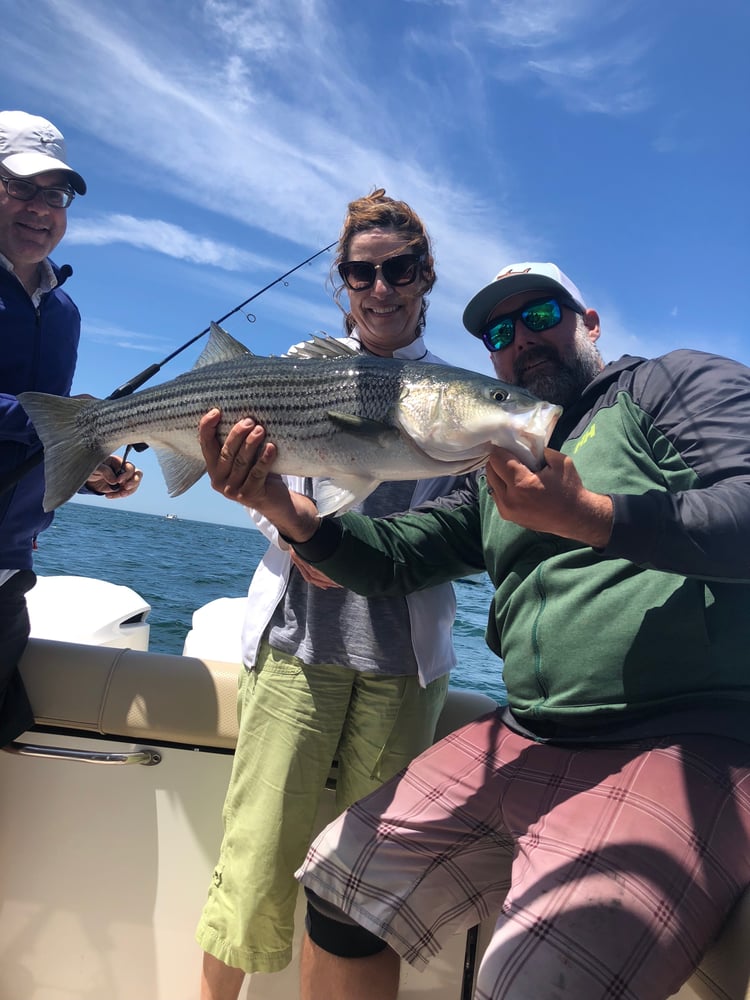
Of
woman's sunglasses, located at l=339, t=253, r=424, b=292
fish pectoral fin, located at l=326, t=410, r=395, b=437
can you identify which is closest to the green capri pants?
fish pectoral fin, located at l=326, t=410, r=395, b=437

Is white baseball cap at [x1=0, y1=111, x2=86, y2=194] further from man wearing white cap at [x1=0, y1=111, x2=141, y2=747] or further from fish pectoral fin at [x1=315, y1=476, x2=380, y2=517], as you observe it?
fish pectoral fin at [x1=315, y1=476, x2=380, y2=517]

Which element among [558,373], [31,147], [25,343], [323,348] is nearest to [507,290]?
[558,373]

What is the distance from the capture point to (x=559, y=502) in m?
2.06

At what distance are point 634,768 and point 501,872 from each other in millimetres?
723

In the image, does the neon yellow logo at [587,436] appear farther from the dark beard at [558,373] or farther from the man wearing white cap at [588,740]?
the dark beard at [558,373]

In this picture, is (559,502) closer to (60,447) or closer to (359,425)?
(359,425)

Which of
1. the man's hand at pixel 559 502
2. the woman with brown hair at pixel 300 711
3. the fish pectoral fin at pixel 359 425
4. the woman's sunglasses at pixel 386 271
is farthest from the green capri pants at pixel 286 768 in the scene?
the woman's sunglasses at pixel 386 271

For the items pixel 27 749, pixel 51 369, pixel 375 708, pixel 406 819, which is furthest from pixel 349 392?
pixel 27 749

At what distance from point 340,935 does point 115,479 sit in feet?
8.25

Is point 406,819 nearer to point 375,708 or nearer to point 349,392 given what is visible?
point 375,708

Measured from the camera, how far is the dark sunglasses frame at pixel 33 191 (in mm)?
3404

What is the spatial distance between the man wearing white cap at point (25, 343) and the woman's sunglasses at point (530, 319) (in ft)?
7.21

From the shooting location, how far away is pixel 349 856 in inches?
91.8

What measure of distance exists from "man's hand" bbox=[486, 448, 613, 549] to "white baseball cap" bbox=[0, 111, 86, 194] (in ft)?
10.2
